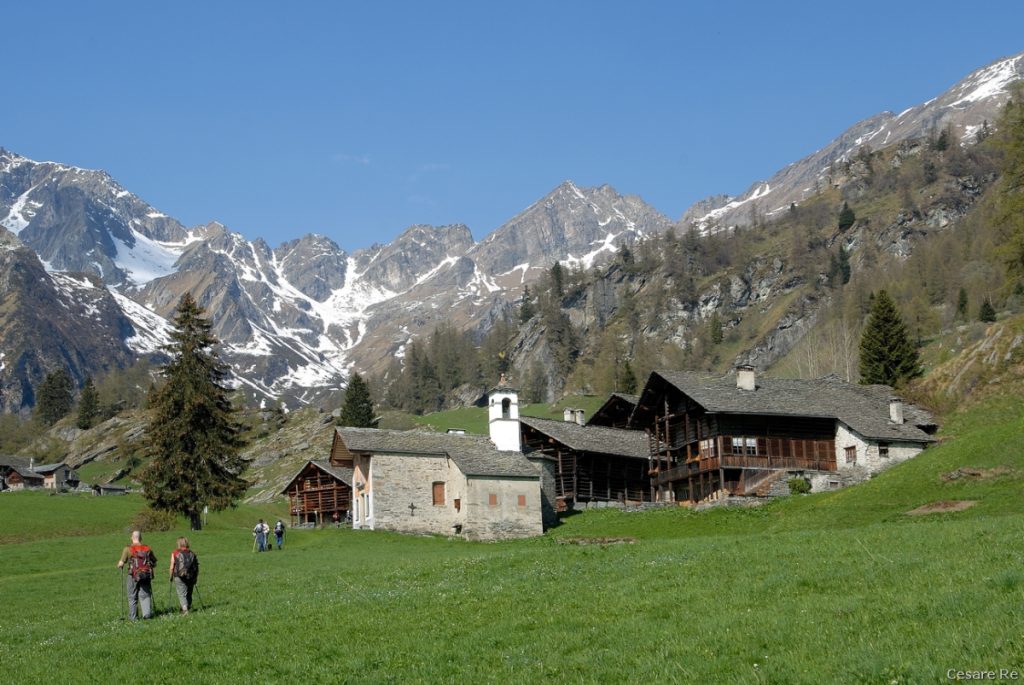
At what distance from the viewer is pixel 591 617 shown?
69.1 feet

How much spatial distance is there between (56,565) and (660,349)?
144392 millimetres

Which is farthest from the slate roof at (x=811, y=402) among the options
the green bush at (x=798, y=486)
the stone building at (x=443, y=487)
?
the stone building at (x=443, y=487)

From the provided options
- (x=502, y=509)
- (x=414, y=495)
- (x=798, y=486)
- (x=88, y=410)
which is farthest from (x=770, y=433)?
(x=88, y=410)

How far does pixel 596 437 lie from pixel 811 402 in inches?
594

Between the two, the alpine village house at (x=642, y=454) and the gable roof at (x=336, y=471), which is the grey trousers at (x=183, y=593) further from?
the gable roof at (x=336, y=471)

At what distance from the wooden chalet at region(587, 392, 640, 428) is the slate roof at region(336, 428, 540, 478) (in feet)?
56.3

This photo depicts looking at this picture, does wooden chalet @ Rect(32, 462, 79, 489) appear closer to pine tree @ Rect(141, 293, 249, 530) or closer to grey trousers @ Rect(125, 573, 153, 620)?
pine tree @ Rect(141, 293, 249, 530)

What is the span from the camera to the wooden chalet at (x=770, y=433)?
66.7m

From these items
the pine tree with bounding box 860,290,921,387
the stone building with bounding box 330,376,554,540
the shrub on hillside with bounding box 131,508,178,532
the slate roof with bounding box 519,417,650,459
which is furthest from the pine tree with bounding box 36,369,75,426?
the pine tree with bounding box 860,290,921,387

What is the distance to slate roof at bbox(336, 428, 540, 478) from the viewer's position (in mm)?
62969

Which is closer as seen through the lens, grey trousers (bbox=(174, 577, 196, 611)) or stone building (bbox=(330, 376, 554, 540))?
grey trousers (bbox=(174, 577, 196, 611))

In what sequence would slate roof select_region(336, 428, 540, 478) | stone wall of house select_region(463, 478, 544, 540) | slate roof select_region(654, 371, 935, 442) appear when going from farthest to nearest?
1. slate roof select_region(654, 371, 935, 442)
2. slate roof select_region(336, 428, 540, 478)
3. stone wall of house select_region(463, 478, 544, 540)

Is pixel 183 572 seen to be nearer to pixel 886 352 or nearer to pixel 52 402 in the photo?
pixel 886 352

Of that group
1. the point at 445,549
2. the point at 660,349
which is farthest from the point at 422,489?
the point at 660,349
